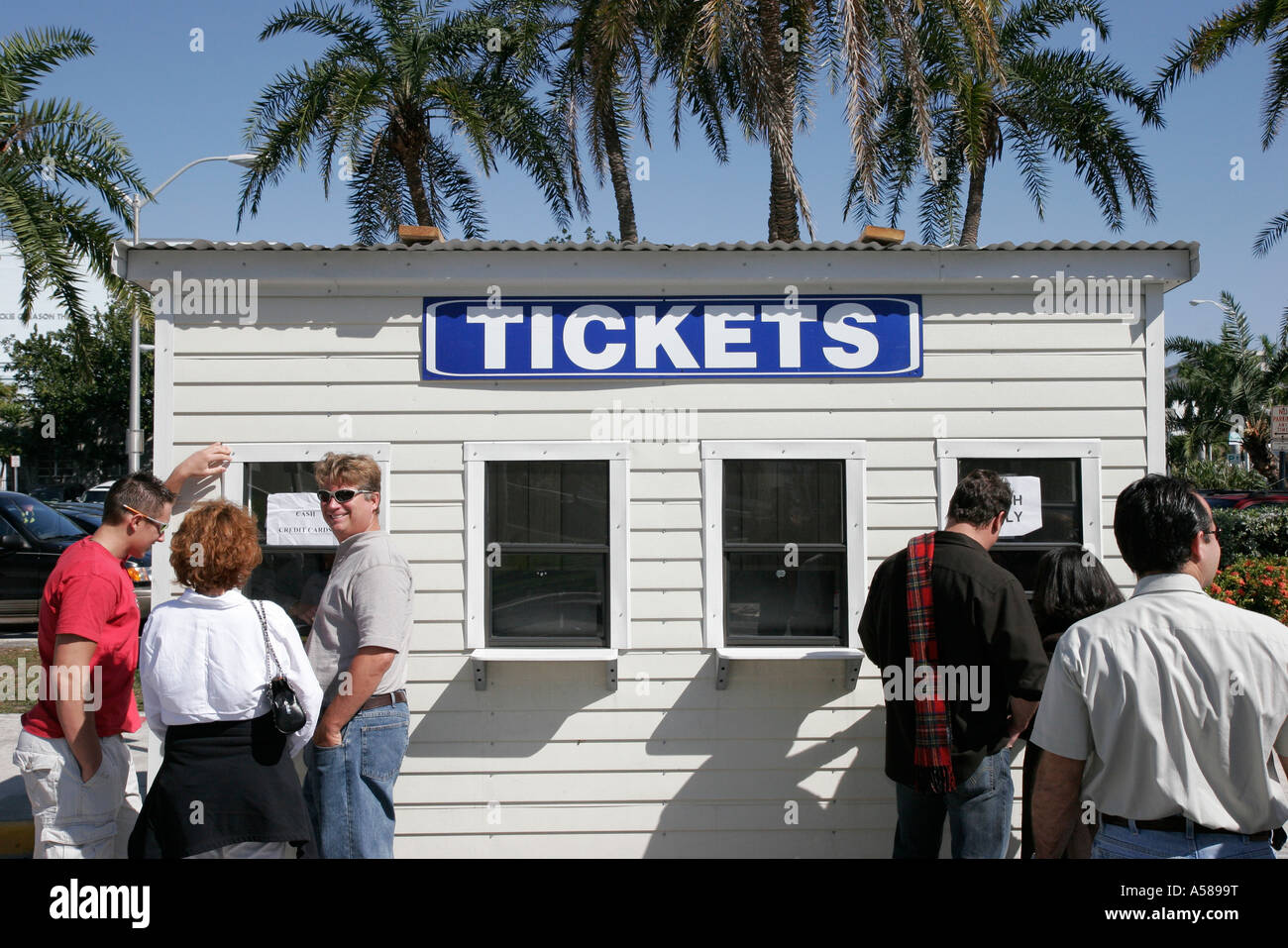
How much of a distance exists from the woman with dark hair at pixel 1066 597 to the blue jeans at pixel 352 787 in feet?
8.62

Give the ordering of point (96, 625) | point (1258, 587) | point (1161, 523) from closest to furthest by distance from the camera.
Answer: point (1161, 523), point (96, 625), point (1258, 587)

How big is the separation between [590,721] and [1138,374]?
3.55m

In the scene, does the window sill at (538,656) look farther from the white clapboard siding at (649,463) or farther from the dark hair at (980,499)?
the dark hair at (980,499)

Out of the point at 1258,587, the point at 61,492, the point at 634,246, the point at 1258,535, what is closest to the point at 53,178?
the point at 634,246

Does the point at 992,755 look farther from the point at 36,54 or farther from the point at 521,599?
the point at 36,54

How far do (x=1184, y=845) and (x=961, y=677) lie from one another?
1.26 m

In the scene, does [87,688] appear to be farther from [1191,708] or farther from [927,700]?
[1191,708]

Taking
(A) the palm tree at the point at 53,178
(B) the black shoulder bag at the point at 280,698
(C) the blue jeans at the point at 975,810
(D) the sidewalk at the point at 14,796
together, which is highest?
(A) the palm tree at the point at 53,178

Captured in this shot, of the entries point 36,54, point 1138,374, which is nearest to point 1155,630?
point 1138,374

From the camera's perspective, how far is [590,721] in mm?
5133

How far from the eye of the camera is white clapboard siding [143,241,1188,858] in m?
5.12

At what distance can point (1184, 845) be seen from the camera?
8.43ft

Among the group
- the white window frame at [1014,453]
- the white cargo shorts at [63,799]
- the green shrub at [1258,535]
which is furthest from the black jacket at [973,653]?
the green shrub at [1258,535]

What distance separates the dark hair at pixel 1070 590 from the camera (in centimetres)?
396
